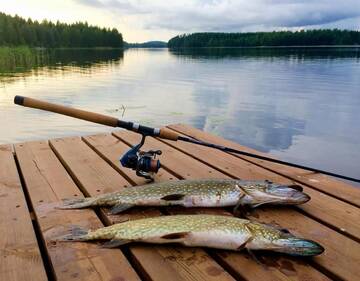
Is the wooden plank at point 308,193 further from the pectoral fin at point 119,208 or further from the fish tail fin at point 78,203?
the fish tail fin at point 78,203

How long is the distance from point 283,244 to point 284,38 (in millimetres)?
123520

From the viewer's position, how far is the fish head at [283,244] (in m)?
2.32

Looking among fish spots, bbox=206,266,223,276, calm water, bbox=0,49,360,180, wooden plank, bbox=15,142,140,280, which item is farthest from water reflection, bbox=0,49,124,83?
fish spots, bbox=206,266,223,276

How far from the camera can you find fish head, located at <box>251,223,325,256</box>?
232 centimetres

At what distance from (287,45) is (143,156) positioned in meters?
129

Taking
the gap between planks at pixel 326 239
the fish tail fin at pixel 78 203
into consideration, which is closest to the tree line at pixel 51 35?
the fish tail fin at pixel 78 203

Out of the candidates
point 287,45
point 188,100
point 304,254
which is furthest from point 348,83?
point 287,45

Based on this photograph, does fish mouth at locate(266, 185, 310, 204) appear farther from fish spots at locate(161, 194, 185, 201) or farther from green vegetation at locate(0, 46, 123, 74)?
green vegetation at locate(0, 46, 123, 74)

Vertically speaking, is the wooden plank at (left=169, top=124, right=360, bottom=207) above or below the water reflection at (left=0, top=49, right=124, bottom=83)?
below

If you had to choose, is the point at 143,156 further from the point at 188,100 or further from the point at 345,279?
the point at 188,100

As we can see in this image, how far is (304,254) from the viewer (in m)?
2.31

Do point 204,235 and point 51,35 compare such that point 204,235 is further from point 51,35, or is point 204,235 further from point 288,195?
point 51,35

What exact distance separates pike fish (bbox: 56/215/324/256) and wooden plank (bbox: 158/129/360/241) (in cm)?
67

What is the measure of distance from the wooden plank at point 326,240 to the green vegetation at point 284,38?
122 metres
